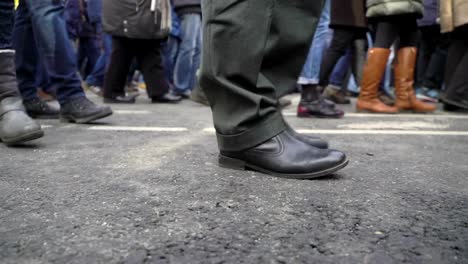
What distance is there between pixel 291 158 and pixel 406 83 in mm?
2409

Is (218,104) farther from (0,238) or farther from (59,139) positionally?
(59,139)

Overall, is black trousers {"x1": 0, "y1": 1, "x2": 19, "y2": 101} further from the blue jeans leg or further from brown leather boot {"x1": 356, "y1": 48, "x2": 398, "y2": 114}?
brown leather boot {"x1": 356, "y1": 48, "x2": 398, "y2": 114}

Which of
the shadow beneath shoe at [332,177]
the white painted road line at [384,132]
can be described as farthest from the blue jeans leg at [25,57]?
the shadow beneath shoe at [332,177]

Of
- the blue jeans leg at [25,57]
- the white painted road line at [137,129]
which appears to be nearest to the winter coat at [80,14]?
the blue jeans leg at [25,57]

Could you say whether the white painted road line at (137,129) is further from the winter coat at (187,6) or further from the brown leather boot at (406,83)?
the winter coat at (187,6)

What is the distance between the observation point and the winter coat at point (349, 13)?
3.12 metres

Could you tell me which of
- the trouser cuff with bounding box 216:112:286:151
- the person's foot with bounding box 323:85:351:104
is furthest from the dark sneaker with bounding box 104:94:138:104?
the trouser cuff with bounding box 216:112:286:151

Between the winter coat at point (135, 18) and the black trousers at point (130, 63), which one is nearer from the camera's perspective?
the winter coat at point (135, 18)

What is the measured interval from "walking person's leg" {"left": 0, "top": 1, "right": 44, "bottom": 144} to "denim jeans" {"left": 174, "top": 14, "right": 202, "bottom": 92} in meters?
2.61

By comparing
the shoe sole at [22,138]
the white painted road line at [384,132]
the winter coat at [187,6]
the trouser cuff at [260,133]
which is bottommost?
the white painted road line at [384,132]

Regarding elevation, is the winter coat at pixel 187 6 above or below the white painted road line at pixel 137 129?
above

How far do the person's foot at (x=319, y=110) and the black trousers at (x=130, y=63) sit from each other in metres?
1.64

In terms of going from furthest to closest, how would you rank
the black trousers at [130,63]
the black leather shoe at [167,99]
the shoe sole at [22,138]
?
the black leather shoe at [167,99], the black trousers at [130,63], the shoe sole at [22,138]


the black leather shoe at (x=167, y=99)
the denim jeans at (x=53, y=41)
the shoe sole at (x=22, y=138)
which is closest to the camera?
the shoe sole at (x=22, y=138)
